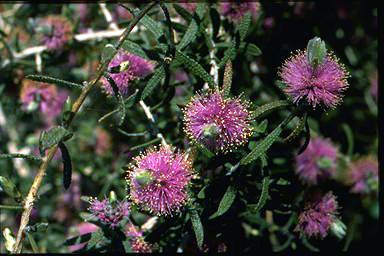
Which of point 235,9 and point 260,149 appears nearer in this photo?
point 260,149

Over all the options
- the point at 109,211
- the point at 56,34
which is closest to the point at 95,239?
the point at 109,211

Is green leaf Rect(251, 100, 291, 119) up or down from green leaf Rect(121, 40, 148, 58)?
up

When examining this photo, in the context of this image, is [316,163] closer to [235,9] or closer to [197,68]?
[235,9]

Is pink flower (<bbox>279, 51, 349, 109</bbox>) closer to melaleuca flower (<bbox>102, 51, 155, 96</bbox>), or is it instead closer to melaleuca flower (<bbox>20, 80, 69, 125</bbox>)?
melaleuca flower (<bbox>102, 51, 155, 96</bbox>)

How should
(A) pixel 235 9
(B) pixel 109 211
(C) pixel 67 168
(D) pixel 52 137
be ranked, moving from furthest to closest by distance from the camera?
1. (A) pixel 235 9
2. (B) pixel 109 211
3. (C) pixel 67 168
4. (D) pixel 52 137

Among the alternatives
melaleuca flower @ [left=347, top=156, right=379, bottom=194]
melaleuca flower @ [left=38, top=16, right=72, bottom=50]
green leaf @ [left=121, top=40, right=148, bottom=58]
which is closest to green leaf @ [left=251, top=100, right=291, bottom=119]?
green leaf @ [left=121, top=40, right=148, bottom=58]

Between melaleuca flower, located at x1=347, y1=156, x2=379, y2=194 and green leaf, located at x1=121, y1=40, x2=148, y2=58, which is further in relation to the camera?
melaleuca flower, located at x1=347, y1=156, x2=379, y2=194

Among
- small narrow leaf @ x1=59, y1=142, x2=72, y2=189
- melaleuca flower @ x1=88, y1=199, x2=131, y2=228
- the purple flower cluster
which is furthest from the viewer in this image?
the purple flower cluster
